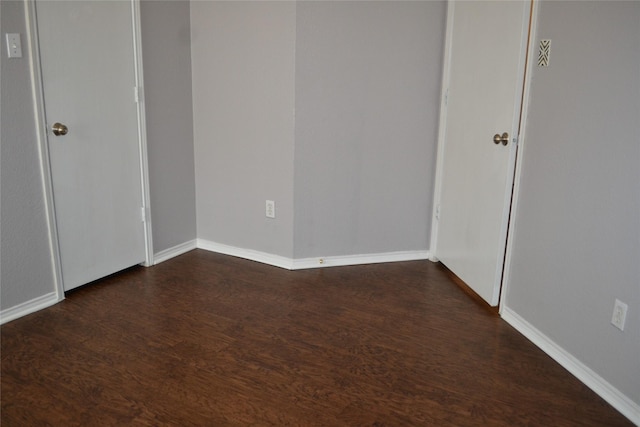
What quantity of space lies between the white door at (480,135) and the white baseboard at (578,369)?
24 cm

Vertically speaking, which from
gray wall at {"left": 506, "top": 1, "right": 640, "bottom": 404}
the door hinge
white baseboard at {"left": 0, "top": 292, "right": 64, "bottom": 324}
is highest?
gray wall at {"left": 506, "top": 1, "right": 640, "bottom": 404}

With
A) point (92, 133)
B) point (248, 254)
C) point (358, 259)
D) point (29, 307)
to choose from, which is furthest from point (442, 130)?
point (29, 307)

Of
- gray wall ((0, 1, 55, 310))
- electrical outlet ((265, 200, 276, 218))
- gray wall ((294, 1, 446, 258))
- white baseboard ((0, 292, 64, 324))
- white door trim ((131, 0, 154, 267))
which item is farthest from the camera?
electrical outlet ((265, 200, 276, 218))

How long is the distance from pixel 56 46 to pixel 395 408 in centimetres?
240

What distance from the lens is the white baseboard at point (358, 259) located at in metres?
3.29

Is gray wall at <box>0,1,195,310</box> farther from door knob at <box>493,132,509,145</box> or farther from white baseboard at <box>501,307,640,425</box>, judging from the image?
white baseboard at <box>501,307,640,425</box>

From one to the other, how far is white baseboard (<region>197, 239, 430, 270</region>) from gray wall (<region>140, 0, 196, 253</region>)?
0.32 meters

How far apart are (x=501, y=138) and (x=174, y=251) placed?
2336 millimetres

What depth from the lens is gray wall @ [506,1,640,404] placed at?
177 centimetres

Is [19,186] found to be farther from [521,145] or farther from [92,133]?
[521,145]

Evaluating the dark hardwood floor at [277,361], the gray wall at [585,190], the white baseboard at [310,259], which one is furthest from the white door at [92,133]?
the gray wall at [585,190]

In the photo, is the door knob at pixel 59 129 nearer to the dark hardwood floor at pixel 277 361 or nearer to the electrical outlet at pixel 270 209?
the dark hardwood floor at pixel 277 361

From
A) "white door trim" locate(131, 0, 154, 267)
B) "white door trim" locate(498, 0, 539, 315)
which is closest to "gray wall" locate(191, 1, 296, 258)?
"white door trim" locate(131, 0, 154, 267)

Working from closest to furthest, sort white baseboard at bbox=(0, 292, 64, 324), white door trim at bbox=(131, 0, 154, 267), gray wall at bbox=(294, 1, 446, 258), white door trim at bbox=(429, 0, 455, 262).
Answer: white baseboard at bbox=(0, 292, 64, 324), white door trim at bbox=(131, 0, 154, 267), gray wall at bbox=(294, 1, 446, 258), white door trim at bbox=(429, 0, 455, 262)
